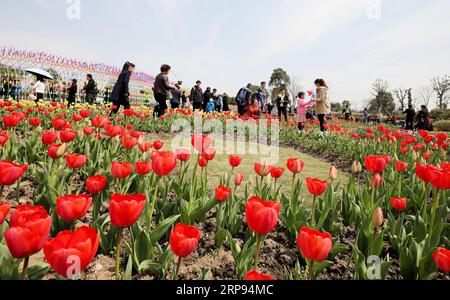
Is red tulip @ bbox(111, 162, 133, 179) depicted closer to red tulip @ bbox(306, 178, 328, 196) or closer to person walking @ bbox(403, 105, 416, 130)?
red tulip @ bbox(306, 178, 328, 196)

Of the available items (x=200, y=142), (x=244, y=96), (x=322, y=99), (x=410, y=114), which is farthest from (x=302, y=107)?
(x=410, y=114)

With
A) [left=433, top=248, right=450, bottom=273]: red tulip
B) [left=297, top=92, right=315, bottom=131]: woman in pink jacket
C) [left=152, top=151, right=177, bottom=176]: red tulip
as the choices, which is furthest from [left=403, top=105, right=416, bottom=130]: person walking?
[left=152, top=151, right=177, bottom=176]: red tulip

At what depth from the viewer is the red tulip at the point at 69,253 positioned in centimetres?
84

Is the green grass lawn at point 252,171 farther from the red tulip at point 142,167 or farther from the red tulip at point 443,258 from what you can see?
the red tulip at point 443,258

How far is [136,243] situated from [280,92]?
11511 millimetres

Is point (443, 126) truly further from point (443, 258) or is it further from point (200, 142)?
point (443, 258)

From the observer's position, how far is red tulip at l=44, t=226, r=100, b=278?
844 mm

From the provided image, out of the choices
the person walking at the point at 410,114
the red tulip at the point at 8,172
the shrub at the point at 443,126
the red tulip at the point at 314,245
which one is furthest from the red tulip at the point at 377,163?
the shrub at the point at 443,126

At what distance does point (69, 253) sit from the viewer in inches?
33.1

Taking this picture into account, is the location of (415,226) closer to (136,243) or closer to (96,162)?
(136,243)

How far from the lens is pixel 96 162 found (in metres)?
2.94
